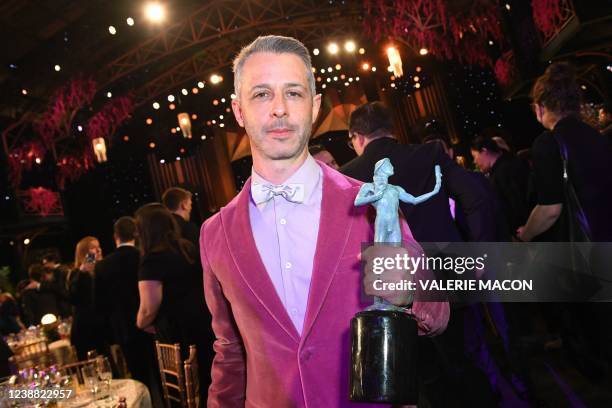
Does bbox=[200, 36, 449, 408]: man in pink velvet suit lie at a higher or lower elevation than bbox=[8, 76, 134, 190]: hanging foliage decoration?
lower

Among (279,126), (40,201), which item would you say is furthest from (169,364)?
(40,201)

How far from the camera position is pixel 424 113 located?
12188 mm

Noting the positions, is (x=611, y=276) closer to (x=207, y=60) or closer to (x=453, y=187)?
(x=453, y=187)

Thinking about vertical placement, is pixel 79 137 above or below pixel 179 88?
below

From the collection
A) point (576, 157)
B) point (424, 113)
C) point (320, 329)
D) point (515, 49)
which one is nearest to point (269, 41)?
point (320, 329)

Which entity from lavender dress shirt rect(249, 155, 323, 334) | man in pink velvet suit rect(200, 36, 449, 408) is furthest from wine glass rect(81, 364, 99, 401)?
lavender dress shirt rect(249, 155, 323, 334)

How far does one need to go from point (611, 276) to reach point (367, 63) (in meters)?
11.7

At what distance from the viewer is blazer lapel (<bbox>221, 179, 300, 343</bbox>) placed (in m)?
1.22

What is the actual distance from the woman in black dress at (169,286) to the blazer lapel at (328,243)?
2784 mm

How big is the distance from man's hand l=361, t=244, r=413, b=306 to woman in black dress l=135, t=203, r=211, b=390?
3.10 m

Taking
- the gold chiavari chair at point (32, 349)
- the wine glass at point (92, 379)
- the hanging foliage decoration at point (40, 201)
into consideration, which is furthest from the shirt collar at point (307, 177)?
the hanging foliage decoration at point (40, 201)

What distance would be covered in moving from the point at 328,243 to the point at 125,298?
4018 millimetres

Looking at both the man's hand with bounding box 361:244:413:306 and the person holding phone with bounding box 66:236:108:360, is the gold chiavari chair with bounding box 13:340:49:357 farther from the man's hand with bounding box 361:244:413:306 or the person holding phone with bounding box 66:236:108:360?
the man's hand with bounding box 361:244:413:306

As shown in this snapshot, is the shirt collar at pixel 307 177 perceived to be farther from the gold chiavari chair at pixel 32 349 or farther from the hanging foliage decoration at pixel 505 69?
the hanging foliage decoration at pixel 505 69
